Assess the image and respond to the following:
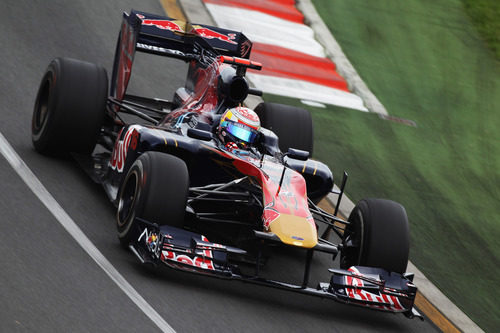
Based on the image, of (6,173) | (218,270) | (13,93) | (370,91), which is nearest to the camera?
(218,270)

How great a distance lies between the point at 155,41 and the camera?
11133mm

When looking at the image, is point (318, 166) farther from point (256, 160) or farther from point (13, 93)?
point (13, 93)

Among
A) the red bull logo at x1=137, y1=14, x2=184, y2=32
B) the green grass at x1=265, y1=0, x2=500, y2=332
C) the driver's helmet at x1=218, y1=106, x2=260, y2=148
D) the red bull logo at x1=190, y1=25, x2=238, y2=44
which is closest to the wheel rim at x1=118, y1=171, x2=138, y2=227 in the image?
the driver's helmet at x1=218, y1=106, x2=260, y2=148

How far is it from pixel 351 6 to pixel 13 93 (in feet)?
27.4

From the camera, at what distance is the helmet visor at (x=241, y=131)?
9195 mm

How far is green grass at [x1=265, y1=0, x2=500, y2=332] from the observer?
10.9m

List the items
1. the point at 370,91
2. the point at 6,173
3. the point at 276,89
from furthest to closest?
the point at 370,91 → the point at 276,89 → the point at 6,173

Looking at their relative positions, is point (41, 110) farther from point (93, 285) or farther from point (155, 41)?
point (93, 285)

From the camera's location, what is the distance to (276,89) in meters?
14.3

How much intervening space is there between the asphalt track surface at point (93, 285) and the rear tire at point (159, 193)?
18.1 inches

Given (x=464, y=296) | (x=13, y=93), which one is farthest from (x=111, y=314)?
(x=13, y=93)

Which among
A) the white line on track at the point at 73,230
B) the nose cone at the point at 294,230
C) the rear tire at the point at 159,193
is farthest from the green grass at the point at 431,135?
the white line on track at the point at 73,230

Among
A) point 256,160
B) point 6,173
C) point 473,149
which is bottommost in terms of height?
point 473,149

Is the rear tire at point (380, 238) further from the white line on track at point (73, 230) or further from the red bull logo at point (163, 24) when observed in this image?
the red bull logo at point (163, 24)
